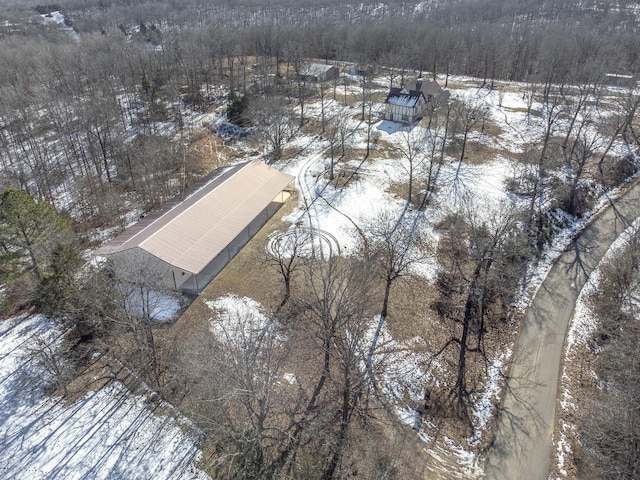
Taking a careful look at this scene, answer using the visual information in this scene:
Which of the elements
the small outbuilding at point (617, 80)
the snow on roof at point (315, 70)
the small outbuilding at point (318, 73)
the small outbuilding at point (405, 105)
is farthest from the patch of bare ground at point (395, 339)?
the small outbuilding at point (617, 80)

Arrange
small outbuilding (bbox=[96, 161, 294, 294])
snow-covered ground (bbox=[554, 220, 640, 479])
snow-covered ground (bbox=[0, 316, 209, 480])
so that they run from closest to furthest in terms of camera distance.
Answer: snow-covered ground (bbox=[0, 316, 209, 480]) < snow-covered ground (bbox=[554, 220, 640, 479]) < small outbuilding (bbox=[96, 161, 294, 294])

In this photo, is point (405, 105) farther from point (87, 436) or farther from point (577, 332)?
point (87, 436)

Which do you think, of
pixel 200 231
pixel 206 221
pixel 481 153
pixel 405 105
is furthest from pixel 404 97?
pixel 200 231

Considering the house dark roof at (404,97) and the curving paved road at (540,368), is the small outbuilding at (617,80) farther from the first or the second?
the curving paved road at (540,368)

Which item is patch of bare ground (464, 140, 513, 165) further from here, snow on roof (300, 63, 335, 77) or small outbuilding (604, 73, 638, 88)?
snow on roof (300, 63, 335, 77)

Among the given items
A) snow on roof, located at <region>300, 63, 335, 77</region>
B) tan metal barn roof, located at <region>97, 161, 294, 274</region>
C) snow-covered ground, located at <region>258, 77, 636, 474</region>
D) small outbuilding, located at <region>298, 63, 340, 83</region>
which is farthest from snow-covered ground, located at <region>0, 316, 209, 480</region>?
snow on roof, located at <region>300, 63, 335, 77</region>
